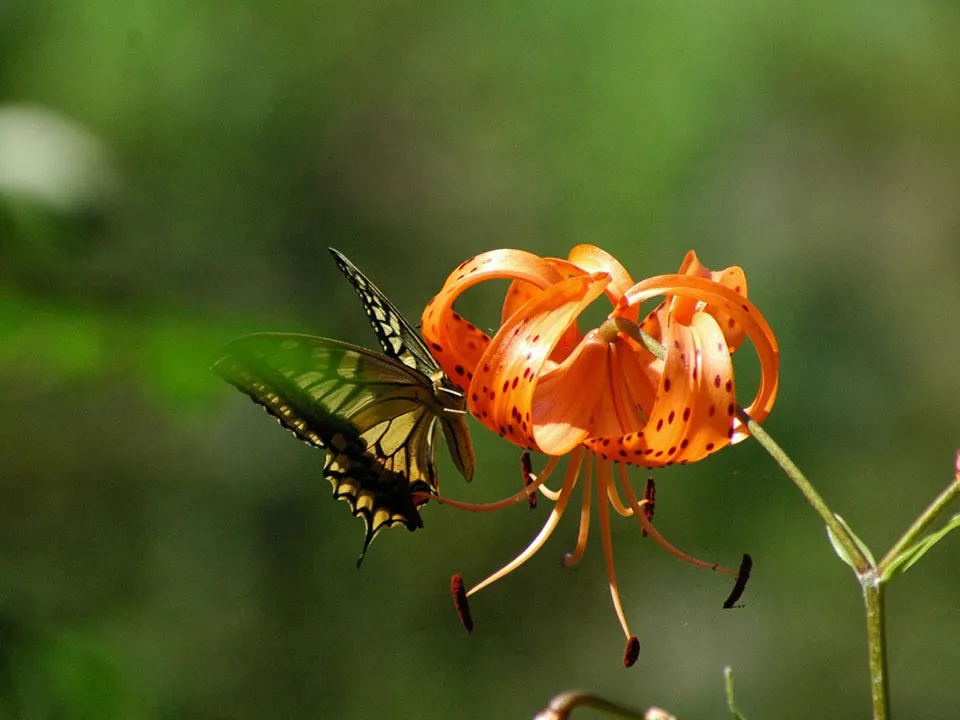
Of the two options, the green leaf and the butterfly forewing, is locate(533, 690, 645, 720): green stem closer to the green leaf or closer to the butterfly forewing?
the green leaf

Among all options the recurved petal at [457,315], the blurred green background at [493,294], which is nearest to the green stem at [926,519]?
the recurved petal at [457,315]

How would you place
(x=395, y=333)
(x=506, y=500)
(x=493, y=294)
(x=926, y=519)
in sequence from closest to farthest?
(x=926, y=519), (x=506, y=500), (x=395, y=333), (x=493, y=294)

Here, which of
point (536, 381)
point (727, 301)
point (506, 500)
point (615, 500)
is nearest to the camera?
point (727, 301)

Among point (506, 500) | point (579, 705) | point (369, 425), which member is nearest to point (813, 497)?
point (579, 705)

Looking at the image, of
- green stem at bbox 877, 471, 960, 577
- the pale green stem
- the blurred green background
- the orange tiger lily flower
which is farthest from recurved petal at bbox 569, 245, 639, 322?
the blurred green background

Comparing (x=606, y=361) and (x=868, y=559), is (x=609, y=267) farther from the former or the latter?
(x=868, y=559)

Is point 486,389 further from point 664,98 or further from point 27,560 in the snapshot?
point 664,98
